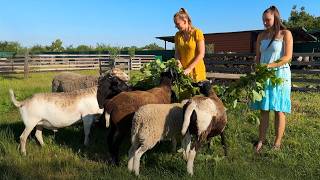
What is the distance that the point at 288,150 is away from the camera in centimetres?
613

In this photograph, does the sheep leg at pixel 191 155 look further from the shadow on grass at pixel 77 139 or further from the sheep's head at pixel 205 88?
the shadow on grass at pixel 77 139

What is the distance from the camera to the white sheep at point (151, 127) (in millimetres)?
4812

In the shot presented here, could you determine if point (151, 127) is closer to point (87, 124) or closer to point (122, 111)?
point (122, 111)

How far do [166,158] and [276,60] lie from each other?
2074 millimetres

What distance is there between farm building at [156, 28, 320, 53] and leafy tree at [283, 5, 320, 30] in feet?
49.9

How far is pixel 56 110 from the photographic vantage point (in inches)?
239

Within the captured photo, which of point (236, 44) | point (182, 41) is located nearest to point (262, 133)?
point (182, 41)

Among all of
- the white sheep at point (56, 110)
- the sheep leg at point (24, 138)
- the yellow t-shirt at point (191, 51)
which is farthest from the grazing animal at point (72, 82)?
the yellow t-shirt at point (191, 51)

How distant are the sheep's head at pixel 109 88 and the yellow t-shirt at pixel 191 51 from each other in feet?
3.28

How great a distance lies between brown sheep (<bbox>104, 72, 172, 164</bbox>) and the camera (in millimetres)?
5289

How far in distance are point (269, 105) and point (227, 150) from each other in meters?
0.89

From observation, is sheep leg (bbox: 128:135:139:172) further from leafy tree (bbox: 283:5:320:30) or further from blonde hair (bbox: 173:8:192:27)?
leafy tree (bbox: 283:5:320:30)

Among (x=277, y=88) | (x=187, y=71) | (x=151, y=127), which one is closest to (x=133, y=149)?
(x=151, y=127)

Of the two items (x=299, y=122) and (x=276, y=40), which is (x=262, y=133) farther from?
(x=299, y=122)
